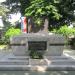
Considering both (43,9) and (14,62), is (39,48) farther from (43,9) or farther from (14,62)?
(43,9)

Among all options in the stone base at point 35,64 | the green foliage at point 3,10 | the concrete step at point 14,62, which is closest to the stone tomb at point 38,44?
the stone base at point 35,64

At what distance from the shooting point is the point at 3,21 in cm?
2900

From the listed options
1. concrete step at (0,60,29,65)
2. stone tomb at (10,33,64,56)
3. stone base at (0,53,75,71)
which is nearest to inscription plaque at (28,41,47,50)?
stone tomb at (10,33,64,56)

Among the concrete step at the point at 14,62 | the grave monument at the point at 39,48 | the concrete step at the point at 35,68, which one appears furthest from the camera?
the grave monument at the point at 39,48

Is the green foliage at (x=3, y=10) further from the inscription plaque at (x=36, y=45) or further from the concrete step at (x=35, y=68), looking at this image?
the concrete step at (x=35, y=68)

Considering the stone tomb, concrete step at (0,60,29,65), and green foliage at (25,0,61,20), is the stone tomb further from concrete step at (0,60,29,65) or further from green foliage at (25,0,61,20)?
green foliage at (25,0,61,20)

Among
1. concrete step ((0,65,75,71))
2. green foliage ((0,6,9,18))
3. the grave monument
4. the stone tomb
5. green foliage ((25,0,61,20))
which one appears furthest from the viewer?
green foliage ((0,6,9,18))

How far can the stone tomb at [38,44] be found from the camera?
12418 mm

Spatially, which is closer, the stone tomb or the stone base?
the stone base

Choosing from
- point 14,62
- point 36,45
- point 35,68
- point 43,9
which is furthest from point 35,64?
point 43,9

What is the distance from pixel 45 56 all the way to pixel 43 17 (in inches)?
384

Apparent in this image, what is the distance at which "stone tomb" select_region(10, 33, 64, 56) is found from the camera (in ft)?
40.7

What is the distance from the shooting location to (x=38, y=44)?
12.4 meters

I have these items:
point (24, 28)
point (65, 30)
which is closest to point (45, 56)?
point (24, 28)
